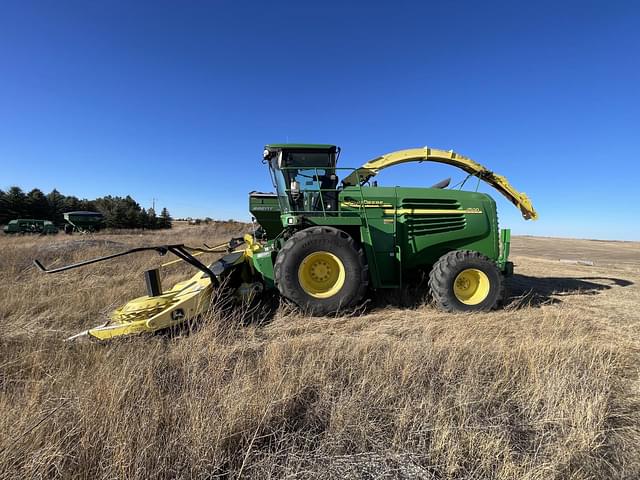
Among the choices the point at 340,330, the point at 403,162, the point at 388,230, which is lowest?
the point at 340,330

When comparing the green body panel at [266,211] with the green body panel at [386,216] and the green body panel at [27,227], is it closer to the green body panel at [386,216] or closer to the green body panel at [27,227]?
the green body panel at [386,216]

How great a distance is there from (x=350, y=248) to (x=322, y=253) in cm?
39

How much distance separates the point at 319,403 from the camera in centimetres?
202

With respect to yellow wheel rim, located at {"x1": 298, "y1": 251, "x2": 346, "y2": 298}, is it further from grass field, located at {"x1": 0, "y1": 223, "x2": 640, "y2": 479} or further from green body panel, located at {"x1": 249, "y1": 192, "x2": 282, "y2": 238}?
green body panel, located at {"x1": 249, "y1": 192, "x2": 282, "y2": 238}

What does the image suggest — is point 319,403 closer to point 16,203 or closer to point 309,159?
point 309,159

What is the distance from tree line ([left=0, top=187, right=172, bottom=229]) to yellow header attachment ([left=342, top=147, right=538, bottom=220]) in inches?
1414

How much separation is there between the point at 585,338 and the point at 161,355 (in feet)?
13.7

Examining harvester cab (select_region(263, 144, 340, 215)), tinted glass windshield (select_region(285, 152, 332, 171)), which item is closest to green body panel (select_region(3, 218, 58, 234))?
harvester cab (select_region(263, 144, 340, 215))

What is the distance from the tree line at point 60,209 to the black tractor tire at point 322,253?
120 ft

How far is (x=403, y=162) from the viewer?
6.11 meters

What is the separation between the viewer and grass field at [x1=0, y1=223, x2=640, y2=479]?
5.09 ft

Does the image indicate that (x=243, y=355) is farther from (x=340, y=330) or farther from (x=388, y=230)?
(x=388, y=230)

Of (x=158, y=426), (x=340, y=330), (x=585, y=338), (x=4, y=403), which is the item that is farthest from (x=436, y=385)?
(x=4, y=403)

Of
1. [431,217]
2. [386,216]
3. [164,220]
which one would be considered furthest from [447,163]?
[164,220]
